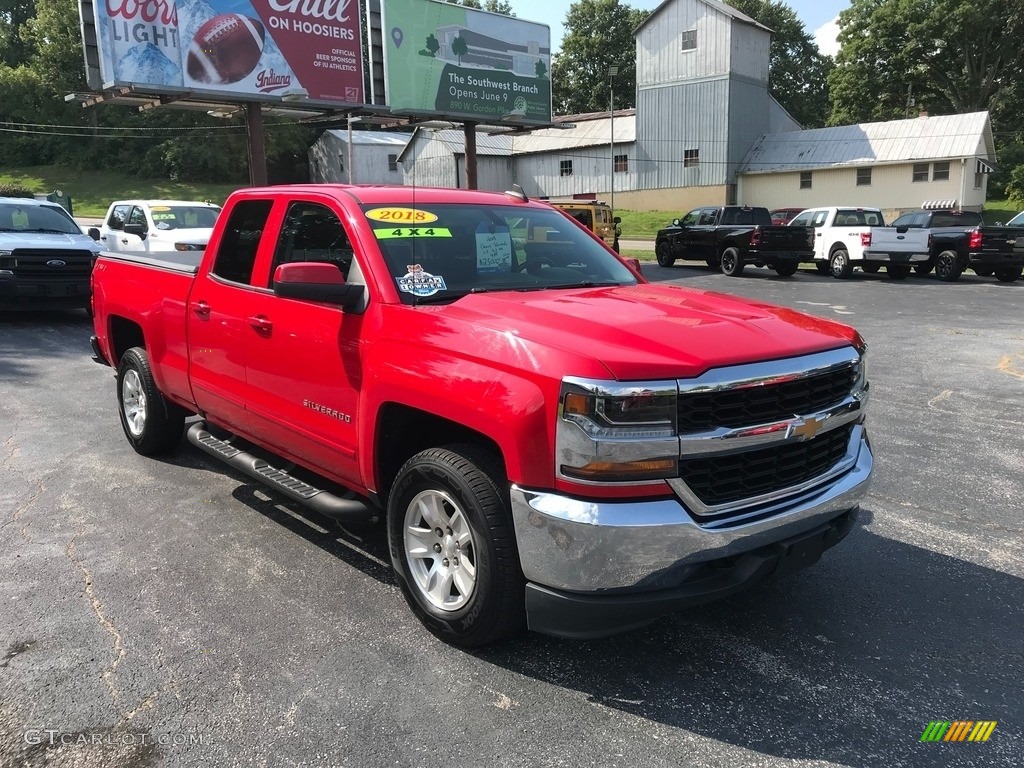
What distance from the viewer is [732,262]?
22.2 metres

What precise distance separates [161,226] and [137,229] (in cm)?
43

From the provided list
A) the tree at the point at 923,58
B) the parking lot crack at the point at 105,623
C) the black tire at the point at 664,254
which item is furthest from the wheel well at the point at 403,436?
the tree at the point at 923,58

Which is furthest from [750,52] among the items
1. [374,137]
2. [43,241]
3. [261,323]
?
[261,323]

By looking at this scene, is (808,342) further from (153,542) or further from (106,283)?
(106,283)

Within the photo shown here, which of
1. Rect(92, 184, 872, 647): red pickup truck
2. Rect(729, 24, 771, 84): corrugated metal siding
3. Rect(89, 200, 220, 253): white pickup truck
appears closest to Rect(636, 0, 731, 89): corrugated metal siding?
Rect(729, 24, 771, 84): corrugated metal siding

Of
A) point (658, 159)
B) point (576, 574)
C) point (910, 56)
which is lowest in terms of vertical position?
point (576, 574)

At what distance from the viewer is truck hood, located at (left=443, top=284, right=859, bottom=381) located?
2838 millimetres

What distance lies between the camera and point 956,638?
344cm

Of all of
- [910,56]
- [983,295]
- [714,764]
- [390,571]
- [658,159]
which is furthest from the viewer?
[910,56]

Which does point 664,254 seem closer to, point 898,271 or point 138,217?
point 898,271

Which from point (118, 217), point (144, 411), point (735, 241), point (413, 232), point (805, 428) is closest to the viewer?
point (805, 428)

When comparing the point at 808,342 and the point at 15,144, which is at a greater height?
the point at 15,144

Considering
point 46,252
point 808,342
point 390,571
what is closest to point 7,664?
point 390,571

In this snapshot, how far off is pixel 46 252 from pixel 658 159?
1470 inches
